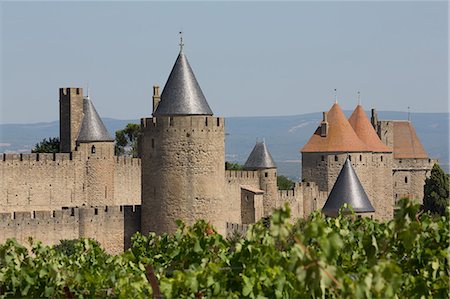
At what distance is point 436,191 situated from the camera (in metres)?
58.2

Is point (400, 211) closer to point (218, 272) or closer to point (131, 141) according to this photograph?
point (218, 272)

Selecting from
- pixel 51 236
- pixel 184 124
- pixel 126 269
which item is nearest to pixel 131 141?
pixel 51 236

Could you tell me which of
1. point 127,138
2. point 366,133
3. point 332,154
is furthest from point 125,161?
point 127,138

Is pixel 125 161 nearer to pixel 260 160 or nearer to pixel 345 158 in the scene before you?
pixel 260 160

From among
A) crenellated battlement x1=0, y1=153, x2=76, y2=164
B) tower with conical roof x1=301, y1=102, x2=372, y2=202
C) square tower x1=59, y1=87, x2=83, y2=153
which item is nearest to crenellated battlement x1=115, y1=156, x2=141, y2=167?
square tower x1=59, y1=87, x2=83, y2=153

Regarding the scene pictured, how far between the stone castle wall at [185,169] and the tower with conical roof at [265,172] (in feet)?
38.7

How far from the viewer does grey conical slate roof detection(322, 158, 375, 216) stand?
42062 millimetres

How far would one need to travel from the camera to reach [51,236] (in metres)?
40.1

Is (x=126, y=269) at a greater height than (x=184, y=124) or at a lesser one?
lesser

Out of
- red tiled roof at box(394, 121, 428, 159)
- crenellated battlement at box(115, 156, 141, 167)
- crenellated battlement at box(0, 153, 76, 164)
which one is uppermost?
red tiled roof at box(394, 121, 428, 159)

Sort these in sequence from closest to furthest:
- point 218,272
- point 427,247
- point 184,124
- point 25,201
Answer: point 218,272 < point 427,247 < point 184,124 < point 25,201

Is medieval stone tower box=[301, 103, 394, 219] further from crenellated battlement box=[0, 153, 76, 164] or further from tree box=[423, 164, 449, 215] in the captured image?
crenellated battlement box=[0, 153, 76, 164]

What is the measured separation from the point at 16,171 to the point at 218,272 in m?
28.4

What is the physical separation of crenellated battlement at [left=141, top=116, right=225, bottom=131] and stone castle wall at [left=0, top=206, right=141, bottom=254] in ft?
11.3
